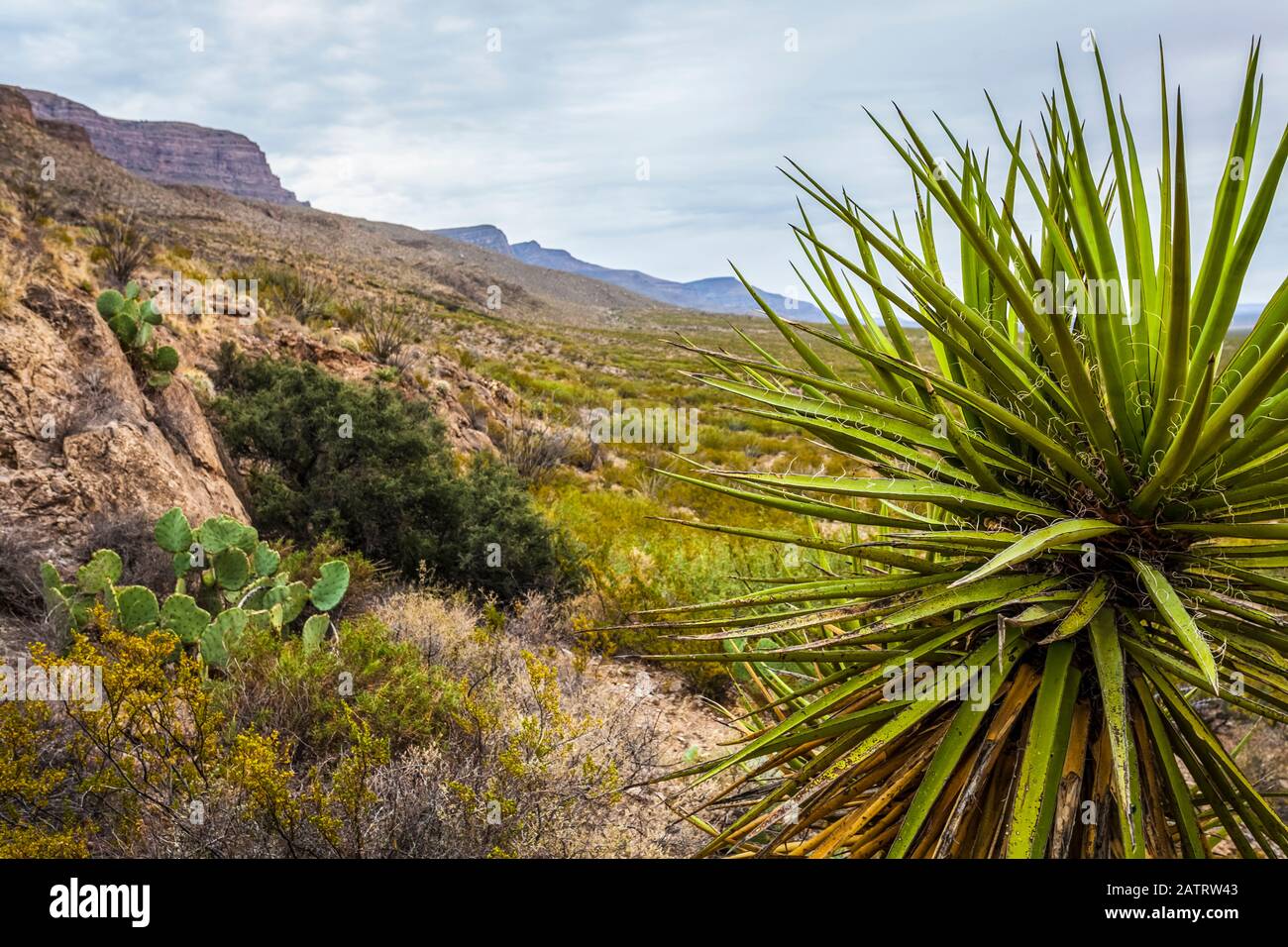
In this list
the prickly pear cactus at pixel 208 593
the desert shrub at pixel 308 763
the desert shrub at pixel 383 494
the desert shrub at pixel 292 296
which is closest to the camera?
the desert shrub at pixel 308 763

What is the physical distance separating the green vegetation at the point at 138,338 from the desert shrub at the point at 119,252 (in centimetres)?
605

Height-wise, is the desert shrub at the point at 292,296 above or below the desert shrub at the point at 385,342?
above

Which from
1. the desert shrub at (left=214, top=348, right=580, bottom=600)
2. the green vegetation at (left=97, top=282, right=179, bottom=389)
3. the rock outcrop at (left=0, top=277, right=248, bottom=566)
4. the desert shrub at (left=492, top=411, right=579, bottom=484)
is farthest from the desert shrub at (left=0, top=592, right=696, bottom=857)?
the desert shrub at (left=492, top=411, right=579, bottom=484)

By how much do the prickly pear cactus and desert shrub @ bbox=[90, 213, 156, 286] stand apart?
907 centimetres

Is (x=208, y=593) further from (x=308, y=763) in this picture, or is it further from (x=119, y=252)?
(x=119, y=252)

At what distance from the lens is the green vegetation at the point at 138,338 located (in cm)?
639

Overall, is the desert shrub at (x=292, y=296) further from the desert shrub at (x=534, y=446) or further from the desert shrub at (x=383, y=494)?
the desert shrub at (x=383, y=494)

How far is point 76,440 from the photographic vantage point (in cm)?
513

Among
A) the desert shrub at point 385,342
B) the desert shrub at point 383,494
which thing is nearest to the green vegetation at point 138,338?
the desert shrub at point 383,494

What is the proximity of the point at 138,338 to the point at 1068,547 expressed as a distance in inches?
292

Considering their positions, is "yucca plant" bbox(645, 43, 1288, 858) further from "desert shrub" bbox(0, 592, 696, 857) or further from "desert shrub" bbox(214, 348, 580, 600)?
"desert shrub" bbox(214, 348, 580, 600)
